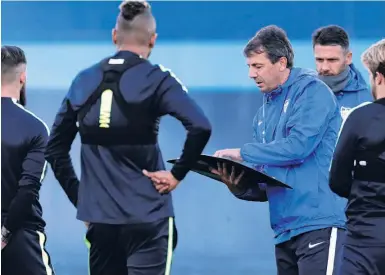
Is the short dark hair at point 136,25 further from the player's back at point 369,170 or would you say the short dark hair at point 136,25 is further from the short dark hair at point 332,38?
the short dark hair at point 332,38

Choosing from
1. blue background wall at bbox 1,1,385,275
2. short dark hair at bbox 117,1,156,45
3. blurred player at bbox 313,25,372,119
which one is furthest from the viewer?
blue background wall at bbox 1,1,385,275

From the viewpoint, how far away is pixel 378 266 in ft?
13.1

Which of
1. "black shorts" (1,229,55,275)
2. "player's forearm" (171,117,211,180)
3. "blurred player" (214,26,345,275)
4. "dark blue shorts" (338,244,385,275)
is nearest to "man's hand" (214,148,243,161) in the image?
"blurred player" (214,26,345,275)

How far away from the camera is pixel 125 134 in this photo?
396 centimetres

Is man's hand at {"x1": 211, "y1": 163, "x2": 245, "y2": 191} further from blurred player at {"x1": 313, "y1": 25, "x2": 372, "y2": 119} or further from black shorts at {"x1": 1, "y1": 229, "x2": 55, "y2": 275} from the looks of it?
blurred player at {"x1": 313, "y1": 25, "x2": 372, "y2": 119}

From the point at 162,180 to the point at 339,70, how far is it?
1863 millimetres

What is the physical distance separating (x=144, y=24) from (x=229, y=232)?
109 inches

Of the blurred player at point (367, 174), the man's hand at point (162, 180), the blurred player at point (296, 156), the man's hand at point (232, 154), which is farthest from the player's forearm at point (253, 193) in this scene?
the man's hand at point (162, 180)

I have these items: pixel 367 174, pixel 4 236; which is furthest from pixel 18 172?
pixel 367 174

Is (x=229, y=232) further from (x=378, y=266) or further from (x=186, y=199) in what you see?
(x=378, y=266)

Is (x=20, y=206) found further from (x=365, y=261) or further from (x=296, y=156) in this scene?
(x=365, y=261)

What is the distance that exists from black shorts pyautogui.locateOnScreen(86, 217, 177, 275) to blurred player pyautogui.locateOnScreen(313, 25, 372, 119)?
1760 millimetres

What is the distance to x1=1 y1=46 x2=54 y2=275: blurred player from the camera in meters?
4.58

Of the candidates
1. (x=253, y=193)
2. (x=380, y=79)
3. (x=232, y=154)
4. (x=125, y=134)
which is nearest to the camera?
(x=125, y=134)
